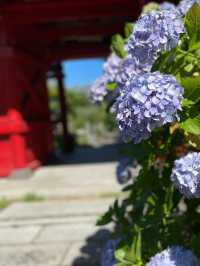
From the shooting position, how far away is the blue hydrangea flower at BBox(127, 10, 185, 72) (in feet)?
7.75

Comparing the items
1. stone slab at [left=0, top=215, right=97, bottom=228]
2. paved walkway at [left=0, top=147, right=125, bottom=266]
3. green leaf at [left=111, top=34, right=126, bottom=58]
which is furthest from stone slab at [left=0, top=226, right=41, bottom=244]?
green leaf at [left=111, top=34, right=126, bottom=58]

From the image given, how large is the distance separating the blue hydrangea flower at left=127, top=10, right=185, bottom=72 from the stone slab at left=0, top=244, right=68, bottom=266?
8.50 feet

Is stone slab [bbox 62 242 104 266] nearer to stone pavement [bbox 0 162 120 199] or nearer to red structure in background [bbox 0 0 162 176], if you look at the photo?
stone pavement [bbox 0 162 120 199]

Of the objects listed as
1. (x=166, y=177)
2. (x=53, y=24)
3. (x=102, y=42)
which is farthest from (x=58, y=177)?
(x=166, y=177)

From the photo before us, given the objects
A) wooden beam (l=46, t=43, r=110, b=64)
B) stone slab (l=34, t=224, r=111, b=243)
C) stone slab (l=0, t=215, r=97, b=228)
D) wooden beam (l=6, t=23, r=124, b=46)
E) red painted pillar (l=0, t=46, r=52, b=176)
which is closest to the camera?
stone slab (l=34, t=224, r=111, b=243)

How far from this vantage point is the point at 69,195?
801 centimetres

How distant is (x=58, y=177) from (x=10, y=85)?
186cm

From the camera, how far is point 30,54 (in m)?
11.4

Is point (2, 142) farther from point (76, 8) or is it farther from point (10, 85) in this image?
point (76, 8)

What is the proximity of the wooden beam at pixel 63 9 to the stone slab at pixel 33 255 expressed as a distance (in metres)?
5.84

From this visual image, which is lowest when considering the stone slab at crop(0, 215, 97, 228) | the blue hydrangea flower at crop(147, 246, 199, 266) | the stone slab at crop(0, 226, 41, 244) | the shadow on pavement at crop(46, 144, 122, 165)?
the shadow on pavement at crop(46, 144, 122, 165)

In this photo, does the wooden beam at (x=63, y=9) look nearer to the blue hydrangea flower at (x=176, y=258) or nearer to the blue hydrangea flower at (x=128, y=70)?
the blue hydrangea flower at (x=128, y=70)

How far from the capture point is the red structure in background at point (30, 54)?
1016 cm

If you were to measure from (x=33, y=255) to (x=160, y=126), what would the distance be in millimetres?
2993
